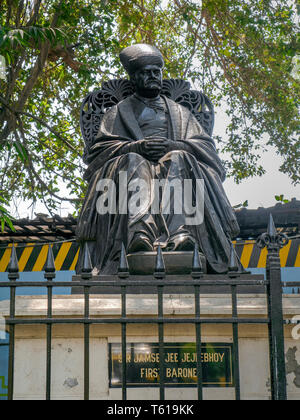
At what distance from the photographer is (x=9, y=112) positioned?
8594 mm

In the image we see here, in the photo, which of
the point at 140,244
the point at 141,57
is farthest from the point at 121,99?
the point at 140,244

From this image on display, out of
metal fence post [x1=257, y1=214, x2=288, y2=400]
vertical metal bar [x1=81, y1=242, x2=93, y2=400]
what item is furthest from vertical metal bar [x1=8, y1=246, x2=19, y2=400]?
metal fence post [x1=257, y1=214, x2=288, y2=400]

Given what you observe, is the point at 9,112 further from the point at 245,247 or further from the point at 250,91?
the point at 245,247

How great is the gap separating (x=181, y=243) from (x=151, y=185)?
0.59 metres

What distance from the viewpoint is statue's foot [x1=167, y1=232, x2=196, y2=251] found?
3.80 m

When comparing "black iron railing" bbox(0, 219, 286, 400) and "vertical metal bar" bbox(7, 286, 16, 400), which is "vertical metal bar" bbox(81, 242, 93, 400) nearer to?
"black iron railing" bbox(0, 219, 286, 400)

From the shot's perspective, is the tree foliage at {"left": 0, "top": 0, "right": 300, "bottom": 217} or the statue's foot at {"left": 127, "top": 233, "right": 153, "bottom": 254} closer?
the statue's foot at {"left": 127, "top": 233, "right": 153, "bottom": 254}

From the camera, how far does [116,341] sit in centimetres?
312

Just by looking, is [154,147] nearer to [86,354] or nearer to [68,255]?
[86,354]

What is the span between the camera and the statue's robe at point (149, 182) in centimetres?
408

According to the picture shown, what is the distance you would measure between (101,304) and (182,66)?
26.3 feet

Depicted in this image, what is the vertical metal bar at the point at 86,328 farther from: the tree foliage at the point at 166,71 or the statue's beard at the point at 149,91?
the tree foliage at the point at 166,71

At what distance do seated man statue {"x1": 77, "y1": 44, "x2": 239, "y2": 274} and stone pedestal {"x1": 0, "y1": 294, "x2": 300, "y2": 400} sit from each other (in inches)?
29.4
